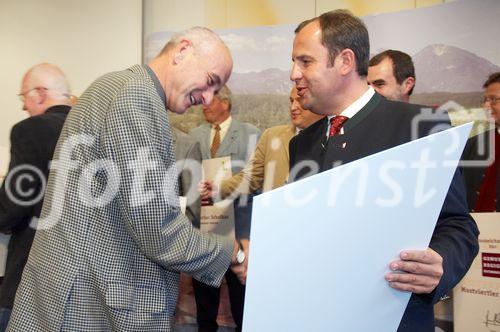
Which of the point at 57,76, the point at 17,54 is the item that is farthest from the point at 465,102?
the point at 17,54

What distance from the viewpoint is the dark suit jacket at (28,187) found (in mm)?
2193

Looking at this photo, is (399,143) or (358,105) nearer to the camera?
(399,143)

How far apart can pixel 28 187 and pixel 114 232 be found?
0.97m

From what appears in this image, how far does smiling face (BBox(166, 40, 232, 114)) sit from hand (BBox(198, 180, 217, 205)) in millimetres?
1870

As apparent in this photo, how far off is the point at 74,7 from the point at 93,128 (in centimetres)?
326

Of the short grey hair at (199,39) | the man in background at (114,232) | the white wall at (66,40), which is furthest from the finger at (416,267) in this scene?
the white wall at (66,40)

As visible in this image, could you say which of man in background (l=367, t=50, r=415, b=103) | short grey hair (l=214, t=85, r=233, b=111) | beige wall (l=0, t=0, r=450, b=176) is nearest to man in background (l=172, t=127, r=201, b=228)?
short grey hair (l=214, t=85, r=233, b=111)

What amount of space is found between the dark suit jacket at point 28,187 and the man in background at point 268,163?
4.60ft

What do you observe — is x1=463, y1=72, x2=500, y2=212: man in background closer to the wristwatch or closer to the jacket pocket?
the wristwatch

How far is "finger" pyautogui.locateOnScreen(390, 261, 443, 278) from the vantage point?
2.76 feet

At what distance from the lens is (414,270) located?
2.81ft

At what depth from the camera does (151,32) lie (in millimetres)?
4176

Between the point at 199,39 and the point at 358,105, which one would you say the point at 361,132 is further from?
the point at 199,39

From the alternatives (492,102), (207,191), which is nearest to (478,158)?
(492,102)
